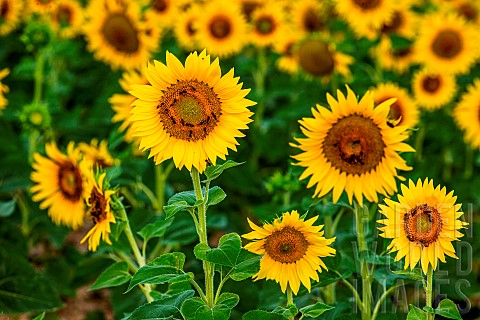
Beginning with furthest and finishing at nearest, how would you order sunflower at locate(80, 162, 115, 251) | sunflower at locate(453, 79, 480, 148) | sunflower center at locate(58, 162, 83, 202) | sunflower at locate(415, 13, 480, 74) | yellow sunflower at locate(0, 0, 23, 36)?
sunflower at locate(415, 13, 480, 74) < yellow sunflower at locate(0, 0, 23, 36) < sunflower at locate(453, 79, 480, 148) < sunflower center at locate(58, 162, 83, 202) < sunflower at locate(80, 162, 115, 251)

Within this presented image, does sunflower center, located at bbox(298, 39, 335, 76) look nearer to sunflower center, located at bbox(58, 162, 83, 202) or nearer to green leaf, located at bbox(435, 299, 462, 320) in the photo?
sunflower center, located at bbox(58, 162, 83, 202)

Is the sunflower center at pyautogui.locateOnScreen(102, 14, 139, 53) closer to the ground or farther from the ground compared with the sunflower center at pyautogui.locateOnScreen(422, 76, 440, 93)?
farther from the ground

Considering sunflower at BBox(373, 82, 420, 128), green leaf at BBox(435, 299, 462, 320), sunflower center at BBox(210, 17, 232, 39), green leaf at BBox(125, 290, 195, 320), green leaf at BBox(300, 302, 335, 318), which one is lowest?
green leaf at BBox(125, 290, 195, 320)

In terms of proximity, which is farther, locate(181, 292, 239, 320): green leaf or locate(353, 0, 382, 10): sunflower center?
locate(353, 0, 382, 10): sunflower center

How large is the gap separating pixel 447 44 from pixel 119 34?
1.27m

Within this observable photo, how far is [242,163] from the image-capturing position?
1.52 meters

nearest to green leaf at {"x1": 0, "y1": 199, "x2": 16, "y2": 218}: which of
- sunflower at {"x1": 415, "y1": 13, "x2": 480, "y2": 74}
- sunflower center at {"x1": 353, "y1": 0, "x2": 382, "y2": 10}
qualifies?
sunflower center at {"x1": 353, "y1": 0, "x2": 382, "y2": 10}

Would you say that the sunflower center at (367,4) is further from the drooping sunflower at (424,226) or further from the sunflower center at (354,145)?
the drooping sunflower at (424,226)

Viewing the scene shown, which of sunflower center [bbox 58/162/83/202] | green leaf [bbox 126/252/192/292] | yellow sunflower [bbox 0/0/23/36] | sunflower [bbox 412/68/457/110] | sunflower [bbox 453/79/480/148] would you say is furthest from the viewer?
sunflower [bbox 412/68/457/110]

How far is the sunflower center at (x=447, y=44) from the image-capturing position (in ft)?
10.3

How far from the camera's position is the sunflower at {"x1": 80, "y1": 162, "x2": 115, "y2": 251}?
165cm

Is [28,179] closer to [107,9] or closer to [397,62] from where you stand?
[107,9]

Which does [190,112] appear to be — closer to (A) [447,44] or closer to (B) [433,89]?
(B) [433,89]

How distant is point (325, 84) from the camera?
311cm
